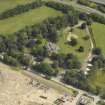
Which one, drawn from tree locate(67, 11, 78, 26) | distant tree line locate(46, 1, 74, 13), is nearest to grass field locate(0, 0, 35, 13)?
distant tree line locate(46, 1, 74, 13)

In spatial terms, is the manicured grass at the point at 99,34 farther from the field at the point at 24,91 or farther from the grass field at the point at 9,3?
the field at the point at 24,91

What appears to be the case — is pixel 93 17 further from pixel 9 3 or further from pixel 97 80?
pixel 97 80

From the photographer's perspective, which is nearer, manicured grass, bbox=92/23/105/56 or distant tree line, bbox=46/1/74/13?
manicured grass, bbox=92/23/105/56

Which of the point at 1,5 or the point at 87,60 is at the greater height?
the point at 1,5

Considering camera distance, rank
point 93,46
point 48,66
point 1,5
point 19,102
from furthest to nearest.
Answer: point 1,5 → point 93,46 → point 48,66 → point 19,102

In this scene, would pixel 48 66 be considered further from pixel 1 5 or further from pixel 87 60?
pixel 1 5

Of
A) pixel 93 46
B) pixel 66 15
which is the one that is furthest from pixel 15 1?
pixel 93 46

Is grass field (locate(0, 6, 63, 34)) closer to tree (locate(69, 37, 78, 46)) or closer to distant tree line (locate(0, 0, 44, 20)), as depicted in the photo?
distant tree line (locate(0, 0, 44, 20))
